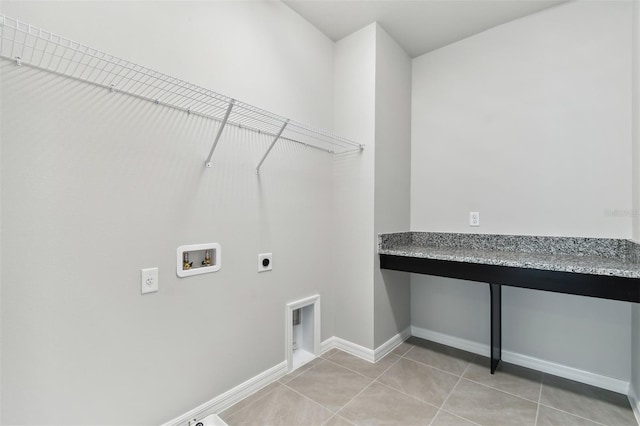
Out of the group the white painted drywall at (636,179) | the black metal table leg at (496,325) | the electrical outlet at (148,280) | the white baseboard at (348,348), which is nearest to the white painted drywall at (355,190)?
the white baseboard at (348,348)

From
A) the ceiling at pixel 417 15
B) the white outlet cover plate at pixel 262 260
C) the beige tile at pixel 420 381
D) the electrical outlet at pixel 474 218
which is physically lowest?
the beige tile at pixel 420 381

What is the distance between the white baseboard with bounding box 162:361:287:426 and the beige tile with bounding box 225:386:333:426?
0.09 meters

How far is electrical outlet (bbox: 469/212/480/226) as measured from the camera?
2.29 metres

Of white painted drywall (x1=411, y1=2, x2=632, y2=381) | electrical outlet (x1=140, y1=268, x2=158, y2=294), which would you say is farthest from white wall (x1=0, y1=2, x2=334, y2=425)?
white painted drywall (x1=411, y1=2, x2=632, y2=381)

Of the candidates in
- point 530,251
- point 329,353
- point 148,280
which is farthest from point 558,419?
point 148,280

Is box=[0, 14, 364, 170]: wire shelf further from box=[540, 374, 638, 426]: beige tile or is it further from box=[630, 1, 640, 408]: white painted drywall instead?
box=[540, 374, 638, 426]: beige tile

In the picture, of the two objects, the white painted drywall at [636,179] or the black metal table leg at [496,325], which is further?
the black metal table leg at [496,325]

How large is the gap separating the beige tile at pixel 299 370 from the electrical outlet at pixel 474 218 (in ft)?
5.16

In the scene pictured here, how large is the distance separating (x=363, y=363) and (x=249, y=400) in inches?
33.2

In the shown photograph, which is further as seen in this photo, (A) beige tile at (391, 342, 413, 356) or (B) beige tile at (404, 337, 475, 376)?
(A) beige tile at (391, 342, 413, 356)

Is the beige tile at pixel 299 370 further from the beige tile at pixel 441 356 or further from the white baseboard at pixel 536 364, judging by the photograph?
the white baseboard at pixel 536 364

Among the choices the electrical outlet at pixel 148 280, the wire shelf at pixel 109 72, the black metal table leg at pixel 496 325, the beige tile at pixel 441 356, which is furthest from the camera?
the beige tile at pixel 441 356

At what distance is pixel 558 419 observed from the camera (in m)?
1.54

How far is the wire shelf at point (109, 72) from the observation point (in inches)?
40.1
